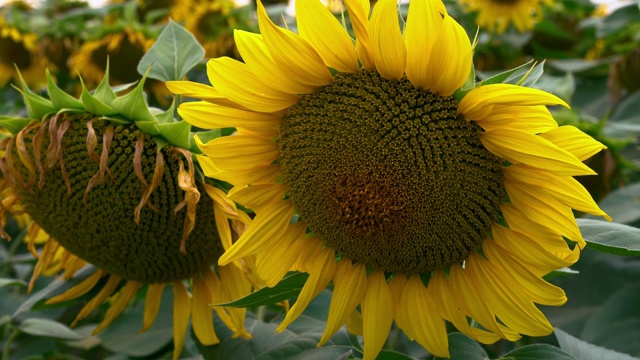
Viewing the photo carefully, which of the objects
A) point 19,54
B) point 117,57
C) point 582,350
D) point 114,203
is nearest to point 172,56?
point 114,203

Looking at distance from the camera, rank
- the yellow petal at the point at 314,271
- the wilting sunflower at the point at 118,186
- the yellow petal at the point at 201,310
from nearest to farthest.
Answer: the yellow petal at the point at 314,271 < the wilting sunflower at the point at 118,186 < the yellow petal at the point at 201,310

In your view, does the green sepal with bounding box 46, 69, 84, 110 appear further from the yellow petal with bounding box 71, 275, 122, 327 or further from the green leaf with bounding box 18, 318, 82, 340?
the green leaf with bounding box 18, 318, 82, 340

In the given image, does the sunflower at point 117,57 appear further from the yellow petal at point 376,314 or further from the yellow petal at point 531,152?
the yellow petal at point 531,152

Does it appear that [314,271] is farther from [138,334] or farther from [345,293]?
[138,334]

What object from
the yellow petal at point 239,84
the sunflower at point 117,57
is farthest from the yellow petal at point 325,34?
the sunflower at point 117,57

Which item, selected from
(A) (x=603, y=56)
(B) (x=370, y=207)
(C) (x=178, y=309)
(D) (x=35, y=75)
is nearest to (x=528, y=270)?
(B) (x=370, y=207)

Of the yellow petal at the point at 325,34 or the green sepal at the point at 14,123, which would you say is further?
the green sepal at the point at 14,123

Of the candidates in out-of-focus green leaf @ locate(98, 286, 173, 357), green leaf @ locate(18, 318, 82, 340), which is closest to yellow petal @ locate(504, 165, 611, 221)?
out-of-focus green leaf @ locate(98, 286, 173, 357)
